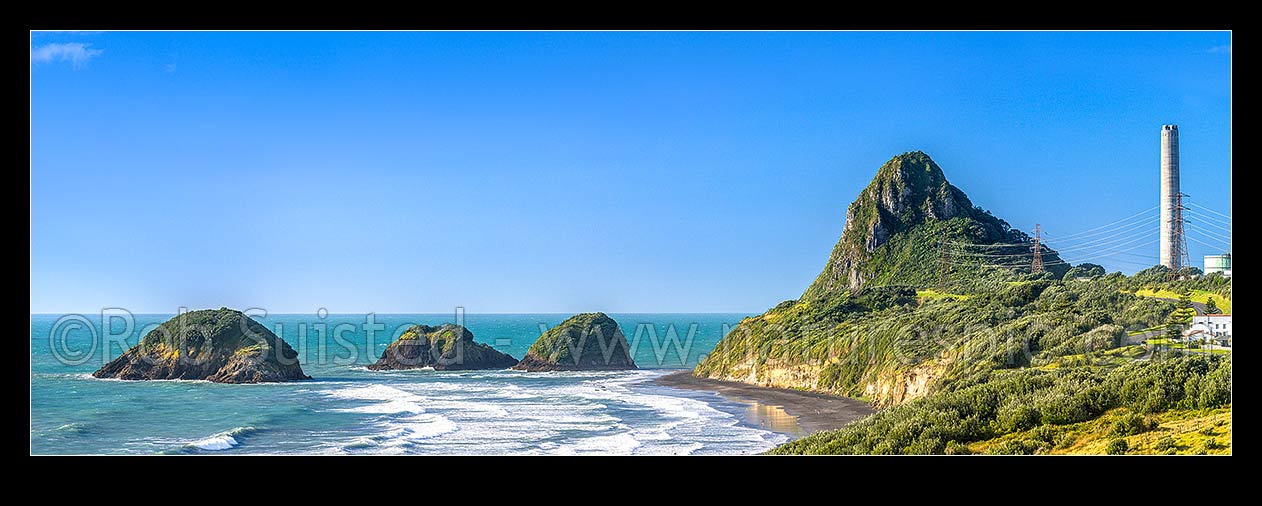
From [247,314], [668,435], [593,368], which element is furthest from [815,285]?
[668,435]

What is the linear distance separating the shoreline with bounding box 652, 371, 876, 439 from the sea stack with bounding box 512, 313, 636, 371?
11.1 m

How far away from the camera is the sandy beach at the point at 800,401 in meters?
30.9

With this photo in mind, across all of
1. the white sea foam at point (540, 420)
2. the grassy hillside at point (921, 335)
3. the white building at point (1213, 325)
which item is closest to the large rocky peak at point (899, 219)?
the grassy hillside at point (921, 335)

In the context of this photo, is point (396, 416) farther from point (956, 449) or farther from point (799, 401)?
point (956, 449)

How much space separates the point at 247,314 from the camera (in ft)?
181

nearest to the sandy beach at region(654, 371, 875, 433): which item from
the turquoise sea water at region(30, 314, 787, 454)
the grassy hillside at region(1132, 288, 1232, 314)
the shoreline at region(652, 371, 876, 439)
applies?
the shoreline at region(652, 371, 876, 439)

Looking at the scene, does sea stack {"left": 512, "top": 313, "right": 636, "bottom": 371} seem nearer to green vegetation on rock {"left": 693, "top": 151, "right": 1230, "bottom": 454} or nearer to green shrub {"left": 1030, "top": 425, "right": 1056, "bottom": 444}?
green vegetation on rock {"left": 693, "top": 151, "right": 1230, "bottom": 454}

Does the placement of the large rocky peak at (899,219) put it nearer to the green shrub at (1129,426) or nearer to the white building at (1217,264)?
the white building at (1217,264)

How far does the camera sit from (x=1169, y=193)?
111ft

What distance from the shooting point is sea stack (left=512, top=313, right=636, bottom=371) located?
202 ft

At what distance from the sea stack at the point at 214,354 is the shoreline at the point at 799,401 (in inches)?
848
